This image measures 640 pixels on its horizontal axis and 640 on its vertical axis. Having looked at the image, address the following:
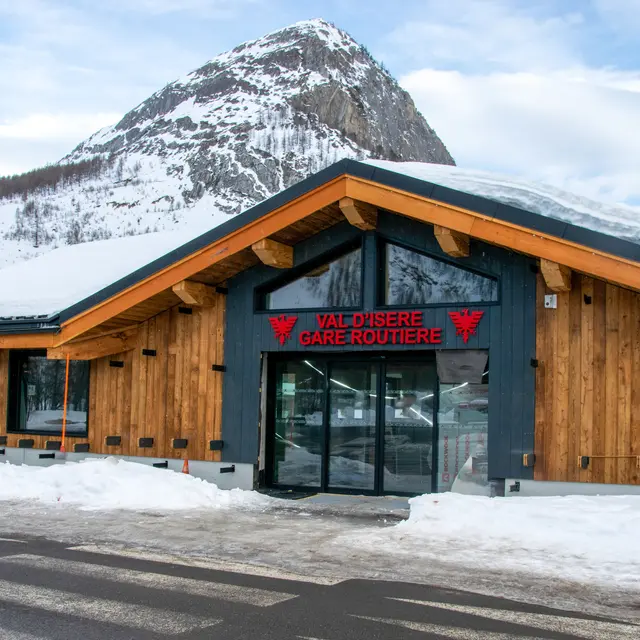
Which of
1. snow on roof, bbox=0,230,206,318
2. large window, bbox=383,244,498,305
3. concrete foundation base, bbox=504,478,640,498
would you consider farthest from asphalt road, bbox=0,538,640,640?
snow on roof, bbox=0,230,206,318

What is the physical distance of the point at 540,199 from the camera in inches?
488

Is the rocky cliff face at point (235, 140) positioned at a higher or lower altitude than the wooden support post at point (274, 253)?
higher

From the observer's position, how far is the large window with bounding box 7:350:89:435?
1476 centimetres

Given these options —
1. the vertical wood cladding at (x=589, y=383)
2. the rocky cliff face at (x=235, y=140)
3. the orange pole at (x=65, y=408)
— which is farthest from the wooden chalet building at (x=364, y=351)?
the rocky cliff face at (x=235, y=140)

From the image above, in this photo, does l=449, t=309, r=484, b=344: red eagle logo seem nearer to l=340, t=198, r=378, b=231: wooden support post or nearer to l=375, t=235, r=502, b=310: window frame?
l=375, t=235, r=502, b=310: window frame

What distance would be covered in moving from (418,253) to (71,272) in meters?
8.90

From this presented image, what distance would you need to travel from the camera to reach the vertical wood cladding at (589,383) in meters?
10.5

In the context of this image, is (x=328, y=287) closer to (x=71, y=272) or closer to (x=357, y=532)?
(x=357, y=532)

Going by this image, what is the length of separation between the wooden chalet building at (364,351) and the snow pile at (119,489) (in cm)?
87

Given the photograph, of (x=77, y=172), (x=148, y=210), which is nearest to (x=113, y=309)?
(x=148, y=210)

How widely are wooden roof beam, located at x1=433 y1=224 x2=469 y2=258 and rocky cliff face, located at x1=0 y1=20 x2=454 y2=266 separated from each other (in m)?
95.5

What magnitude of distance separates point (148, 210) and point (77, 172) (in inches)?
973

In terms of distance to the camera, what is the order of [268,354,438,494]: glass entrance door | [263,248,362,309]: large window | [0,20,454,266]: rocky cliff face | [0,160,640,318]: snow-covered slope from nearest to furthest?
[0,160,640,318]: snow-covered slope < [268,354,438,494]: glass entrance door < [263,248,362,309]: large window < [0,20,454,266]: rocky cliff face

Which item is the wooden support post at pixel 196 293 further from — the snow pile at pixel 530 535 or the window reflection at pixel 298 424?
the snow pile at pixel 530 535
